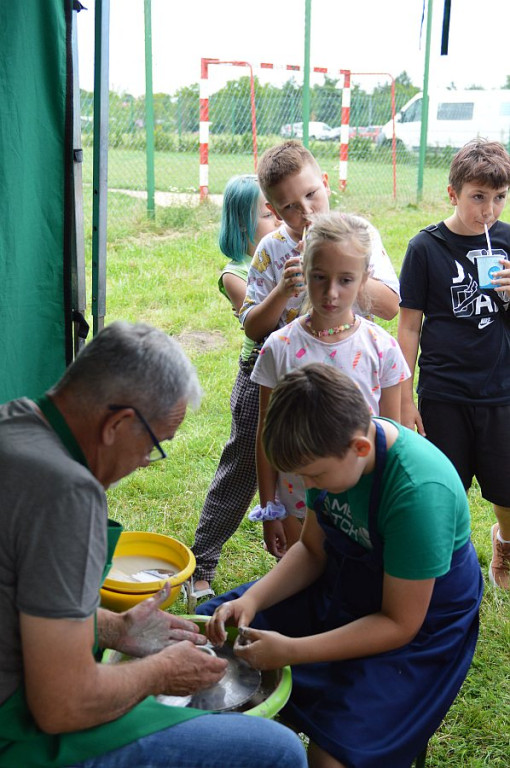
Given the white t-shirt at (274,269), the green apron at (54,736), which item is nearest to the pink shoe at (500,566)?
the white t-shirt at (274,269)

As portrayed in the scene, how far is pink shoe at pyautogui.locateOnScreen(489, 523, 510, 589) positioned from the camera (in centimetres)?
330

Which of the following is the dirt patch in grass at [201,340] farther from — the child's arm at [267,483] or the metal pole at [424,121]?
the metal pole at [424,121]

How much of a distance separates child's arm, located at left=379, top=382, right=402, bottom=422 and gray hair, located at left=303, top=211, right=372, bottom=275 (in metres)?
0.38

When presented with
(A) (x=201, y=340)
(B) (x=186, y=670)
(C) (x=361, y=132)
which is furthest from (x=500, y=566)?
(C) (x=361, y=132)

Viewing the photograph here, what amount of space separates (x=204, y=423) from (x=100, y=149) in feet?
7.70

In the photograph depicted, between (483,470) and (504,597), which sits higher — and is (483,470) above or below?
above

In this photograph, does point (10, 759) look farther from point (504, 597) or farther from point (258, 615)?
point (504, 597)

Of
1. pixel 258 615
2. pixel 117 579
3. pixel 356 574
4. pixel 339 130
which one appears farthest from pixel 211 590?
pixel 339 130

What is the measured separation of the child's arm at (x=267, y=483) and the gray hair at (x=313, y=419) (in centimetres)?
76

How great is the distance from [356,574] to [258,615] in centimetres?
30

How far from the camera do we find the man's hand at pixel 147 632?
6.37ft

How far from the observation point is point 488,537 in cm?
370

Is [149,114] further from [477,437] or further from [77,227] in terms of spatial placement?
[477,437]

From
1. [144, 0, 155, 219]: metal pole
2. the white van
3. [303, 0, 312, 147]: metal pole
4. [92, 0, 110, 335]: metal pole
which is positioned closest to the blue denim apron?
[92, 0, 110, 335]: metal pole
